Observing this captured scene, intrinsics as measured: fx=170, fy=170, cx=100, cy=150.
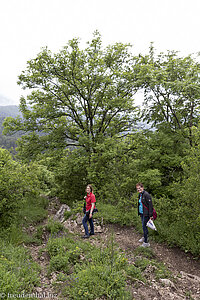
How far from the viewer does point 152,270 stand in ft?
14.0

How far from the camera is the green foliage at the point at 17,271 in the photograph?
3109 millimetres

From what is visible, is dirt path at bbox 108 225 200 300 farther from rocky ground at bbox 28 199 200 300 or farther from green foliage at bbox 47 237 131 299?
green foliage at bbox 47 237 131 299

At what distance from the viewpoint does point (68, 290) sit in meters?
3.38

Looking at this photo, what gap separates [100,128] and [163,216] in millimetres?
7795

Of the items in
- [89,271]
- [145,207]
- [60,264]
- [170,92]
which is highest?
[170,92]

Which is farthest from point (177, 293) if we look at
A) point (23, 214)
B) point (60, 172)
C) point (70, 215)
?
point (60, 172)

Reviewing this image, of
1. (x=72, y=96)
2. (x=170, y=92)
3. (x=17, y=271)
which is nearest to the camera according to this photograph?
(x=17, y=271)

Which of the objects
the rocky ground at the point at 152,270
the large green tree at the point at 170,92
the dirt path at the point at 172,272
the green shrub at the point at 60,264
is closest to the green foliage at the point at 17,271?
the rocky ground at the point at 152,270

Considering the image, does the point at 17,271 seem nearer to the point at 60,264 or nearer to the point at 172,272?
the point at 60,264

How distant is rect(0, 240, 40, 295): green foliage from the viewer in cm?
311

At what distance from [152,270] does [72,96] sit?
11.4 metres

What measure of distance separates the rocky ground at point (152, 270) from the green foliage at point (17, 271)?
0.23 meters

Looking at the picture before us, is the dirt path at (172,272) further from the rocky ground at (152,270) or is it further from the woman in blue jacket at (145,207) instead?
the woman in blue jacket at (145,207)

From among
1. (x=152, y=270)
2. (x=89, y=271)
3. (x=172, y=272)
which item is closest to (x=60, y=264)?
(x=89, y=271)
